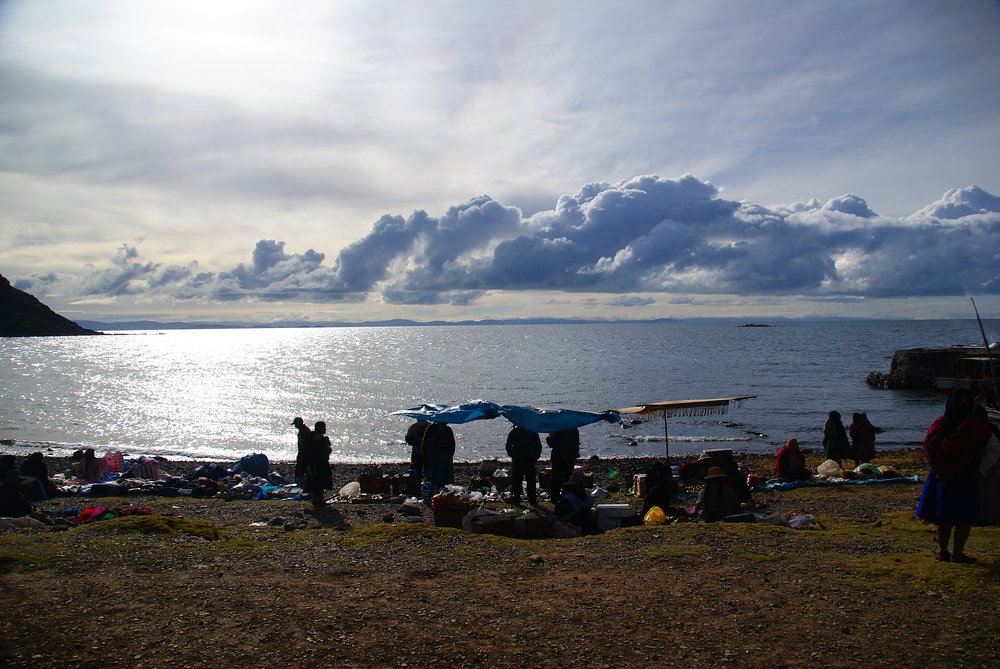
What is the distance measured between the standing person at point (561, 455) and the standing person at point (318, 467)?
5.12 m

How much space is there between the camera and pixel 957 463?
26.4 feet

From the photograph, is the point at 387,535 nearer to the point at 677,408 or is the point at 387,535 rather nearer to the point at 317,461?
the point at 317,461

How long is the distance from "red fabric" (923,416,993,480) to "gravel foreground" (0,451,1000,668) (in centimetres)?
113

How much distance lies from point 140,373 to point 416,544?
338 feet

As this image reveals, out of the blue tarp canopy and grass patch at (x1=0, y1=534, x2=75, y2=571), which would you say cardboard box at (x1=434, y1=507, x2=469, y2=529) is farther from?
grass patch at (x1=0, y1=534, x2=75, y2=571)

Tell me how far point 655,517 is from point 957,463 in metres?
5.65

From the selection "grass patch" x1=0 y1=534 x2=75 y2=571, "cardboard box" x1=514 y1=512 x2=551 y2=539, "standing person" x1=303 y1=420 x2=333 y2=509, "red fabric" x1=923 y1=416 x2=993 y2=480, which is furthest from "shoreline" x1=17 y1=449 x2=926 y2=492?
"red fabric" x1=923 y1=416 x2=993 y2=480

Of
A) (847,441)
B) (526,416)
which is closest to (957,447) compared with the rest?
(526,416)

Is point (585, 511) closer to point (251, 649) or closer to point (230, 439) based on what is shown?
point (251, 649)

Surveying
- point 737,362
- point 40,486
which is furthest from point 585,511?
point 737,362

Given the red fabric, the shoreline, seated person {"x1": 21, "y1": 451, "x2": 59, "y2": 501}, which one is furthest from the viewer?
the shoreline

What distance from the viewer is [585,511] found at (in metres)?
12.1

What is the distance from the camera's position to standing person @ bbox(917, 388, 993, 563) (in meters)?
7.91

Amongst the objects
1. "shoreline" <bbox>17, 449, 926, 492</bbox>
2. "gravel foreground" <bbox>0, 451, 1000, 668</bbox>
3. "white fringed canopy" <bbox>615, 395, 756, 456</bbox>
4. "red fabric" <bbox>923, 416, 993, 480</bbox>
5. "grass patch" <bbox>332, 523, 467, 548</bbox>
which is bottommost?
"shoreline" <bbox>17, 449, 926, 492</bbox>
